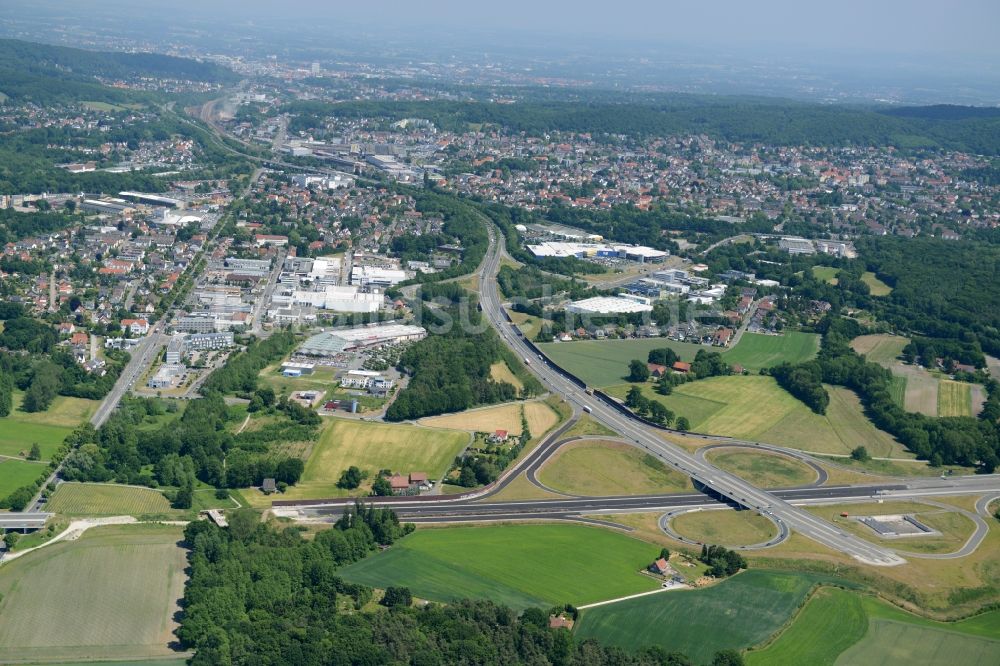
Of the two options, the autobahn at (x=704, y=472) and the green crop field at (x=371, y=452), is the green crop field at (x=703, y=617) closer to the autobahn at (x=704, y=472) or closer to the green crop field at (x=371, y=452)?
the autobahn at (x=704, y=472)

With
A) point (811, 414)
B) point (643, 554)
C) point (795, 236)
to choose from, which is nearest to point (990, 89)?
point (795, 236)

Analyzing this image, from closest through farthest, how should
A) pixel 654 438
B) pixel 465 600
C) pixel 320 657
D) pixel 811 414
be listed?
pixel 320 657 < pixel 465 600 < pixel 654 438 < pixel 811 414

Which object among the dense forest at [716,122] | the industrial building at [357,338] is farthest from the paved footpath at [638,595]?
the dense forest at [716,122]

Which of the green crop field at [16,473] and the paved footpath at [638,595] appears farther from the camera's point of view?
the green crop field at [16,473]

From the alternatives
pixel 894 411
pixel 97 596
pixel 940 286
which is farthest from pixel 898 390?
pixel 97 596

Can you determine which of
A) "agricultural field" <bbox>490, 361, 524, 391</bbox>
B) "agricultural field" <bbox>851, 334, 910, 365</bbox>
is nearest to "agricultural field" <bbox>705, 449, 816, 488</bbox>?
"agricultural field" <bbox>490, 361, 524, 391</bbox>

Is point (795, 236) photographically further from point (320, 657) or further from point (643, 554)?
point (320, 657)
